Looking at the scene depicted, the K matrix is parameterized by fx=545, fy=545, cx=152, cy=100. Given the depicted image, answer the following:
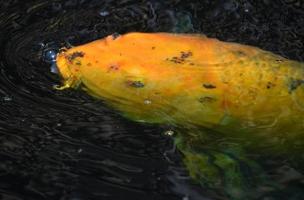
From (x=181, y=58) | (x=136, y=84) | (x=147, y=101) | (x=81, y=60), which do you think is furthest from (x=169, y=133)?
(x=81, y=60)

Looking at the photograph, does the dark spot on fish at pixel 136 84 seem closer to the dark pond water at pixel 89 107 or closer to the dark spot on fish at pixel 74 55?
the dark pond water at pixel 89 107

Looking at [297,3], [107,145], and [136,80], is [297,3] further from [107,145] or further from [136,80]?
[107,145]

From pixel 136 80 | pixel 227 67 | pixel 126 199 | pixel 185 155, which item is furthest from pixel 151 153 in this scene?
pixel 227 67

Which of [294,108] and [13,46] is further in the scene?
[13,46]

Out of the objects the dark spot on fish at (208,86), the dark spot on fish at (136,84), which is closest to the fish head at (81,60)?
the dark spot on fish at (136,84)

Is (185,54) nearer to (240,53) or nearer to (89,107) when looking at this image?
(240,53)

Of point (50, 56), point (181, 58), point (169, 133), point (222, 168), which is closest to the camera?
point (222, 168)

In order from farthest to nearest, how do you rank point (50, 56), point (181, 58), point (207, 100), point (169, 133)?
point (50, 56) → point (181, 58) → point (207, 100) → point (169, 133)
